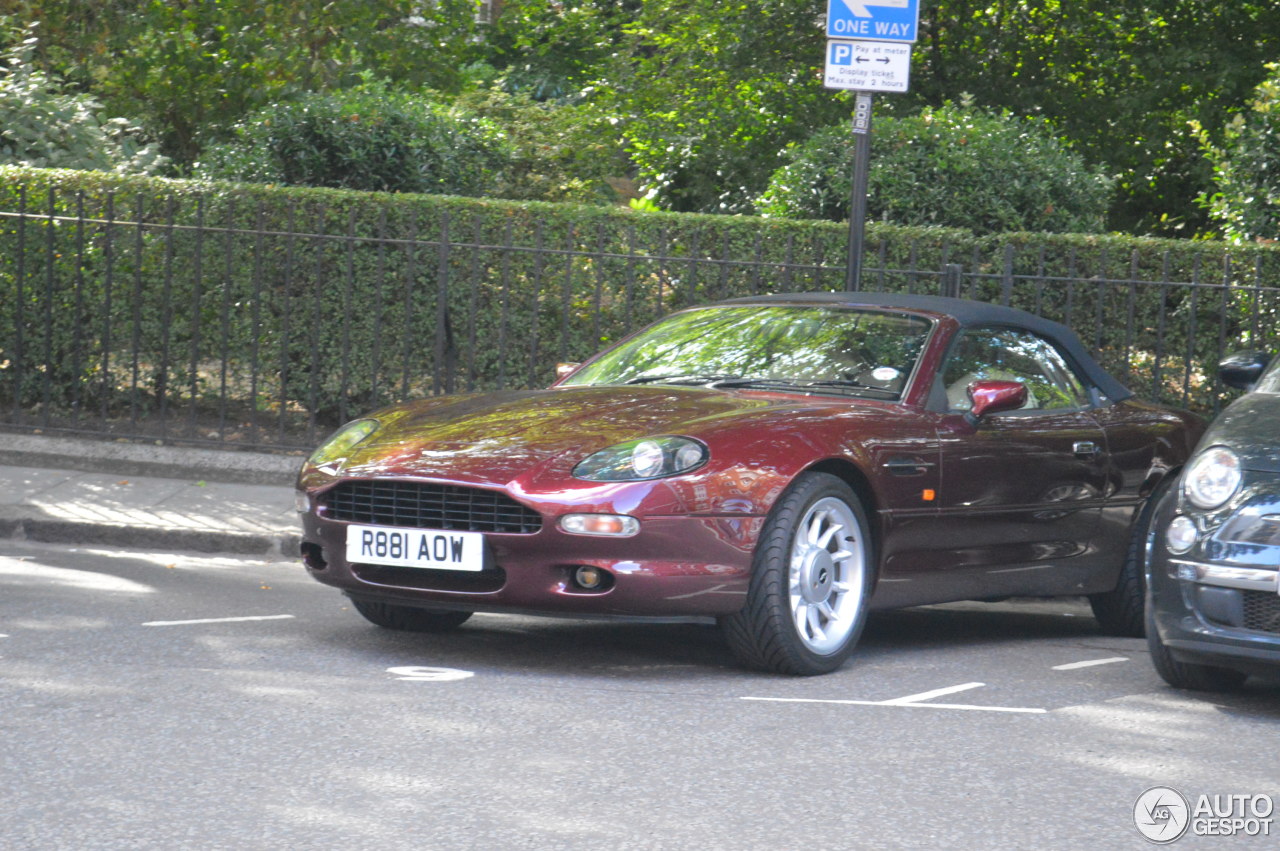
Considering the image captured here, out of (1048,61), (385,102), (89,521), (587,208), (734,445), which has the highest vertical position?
(1048,61)

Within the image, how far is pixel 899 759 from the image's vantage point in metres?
4.54

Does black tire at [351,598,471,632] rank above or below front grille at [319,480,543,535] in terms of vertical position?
below

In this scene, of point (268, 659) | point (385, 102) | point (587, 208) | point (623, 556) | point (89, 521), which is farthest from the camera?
point (385, 102)

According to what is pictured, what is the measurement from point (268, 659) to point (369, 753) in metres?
1.39

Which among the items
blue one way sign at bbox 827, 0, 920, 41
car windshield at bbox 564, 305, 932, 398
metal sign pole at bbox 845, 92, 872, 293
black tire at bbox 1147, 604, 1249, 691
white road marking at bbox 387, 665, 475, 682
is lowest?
white road marking at bbox 387, 665, 475, 682

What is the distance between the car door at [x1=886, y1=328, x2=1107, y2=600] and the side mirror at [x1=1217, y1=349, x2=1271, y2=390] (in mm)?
589

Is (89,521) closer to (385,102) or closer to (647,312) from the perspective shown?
(647,312)

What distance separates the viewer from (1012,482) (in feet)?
21.2

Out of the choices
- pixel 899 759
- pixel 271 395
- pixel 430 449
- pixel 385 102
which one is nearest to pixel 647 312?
pixel 271 395

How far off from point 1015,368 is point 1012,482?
57cm

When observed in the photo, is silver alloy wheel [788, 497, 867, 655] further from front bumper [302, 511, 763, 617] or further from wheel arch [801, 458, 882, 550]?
front bumper [302, 511, 763, 617]

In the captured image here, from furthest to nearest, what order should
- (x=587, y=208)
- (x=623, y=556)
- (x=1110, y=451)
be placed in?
(x=587, y=208)
(x=1110, y=451)
(x=623, y=556)

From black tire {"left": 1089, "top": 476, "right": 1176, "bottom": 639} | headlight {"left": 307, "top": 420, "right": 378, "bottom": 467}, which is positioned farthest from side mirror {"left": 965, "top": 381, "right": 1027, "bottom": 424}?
headlight {"left": 307, "top": 420, "right": 378, "bottom": 467}

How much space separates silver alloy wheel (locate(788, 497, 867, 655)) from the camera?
18.5ft
